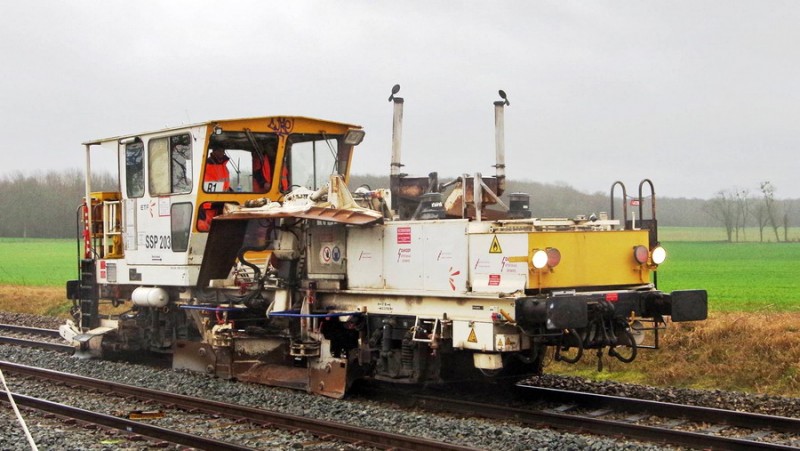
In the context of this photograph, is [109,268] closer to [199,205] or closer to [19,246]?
[199,205]

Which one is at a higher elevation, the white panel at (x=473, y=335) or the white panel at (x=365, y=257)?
the white panel at (x=365, y=257)

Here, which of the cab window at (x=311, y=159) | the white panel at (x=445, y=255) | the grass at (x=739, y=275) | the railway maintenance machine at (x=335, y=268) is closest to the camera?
the railway maintenance machine at (x=335, y=268)

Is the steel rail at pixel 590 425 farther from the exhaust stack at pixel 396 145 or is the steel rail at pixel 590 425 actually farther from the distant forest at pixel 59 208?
the distant forest at pixel 59 208

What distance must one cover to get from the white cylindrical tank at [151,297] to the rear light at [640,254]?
22.3 feet

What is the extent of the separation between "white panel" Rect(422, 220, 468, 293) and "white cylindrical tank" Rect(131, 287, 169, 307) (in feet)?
16.1

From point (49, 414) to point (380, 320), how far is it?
3.81 meters

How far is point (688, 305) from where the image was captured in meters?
9.52

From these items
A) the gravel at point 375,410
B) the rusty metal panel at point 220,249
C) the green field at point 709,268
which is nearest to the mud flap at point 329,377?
the gravel at point 375,410

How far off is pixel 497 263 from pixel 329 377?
3.03 metres

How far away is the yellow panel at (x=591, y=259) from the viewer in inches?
350

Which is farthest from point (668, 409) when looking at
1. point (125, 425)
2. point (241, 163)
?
point (241, 163)

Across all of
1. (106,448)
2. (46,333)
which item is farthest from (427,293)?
(46,333)

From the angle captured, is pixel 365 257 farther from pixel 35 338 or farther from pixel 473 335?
pixel 35 338

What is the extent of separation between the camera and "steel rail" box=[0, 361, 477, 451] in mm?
7910
